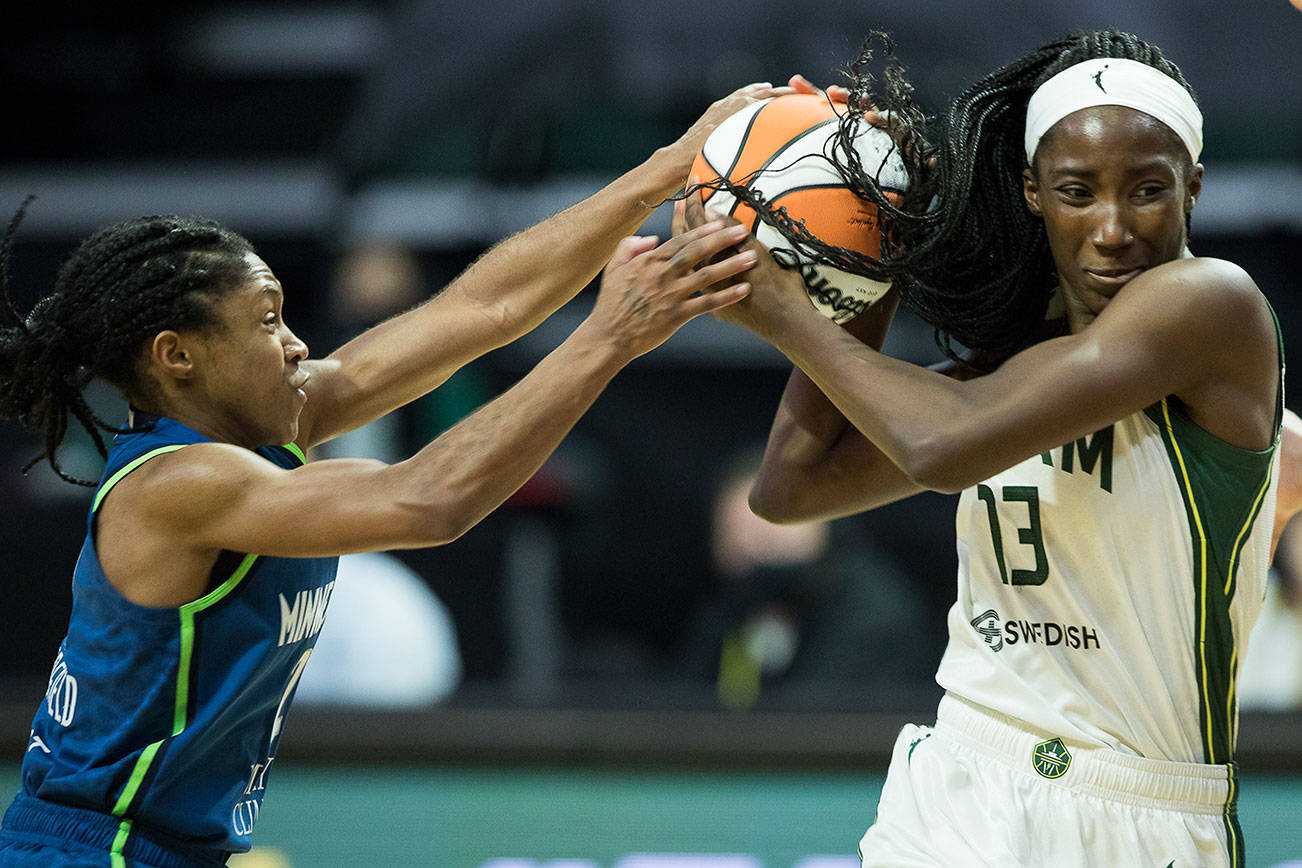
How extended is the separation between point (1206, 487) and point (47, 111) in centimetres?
1044

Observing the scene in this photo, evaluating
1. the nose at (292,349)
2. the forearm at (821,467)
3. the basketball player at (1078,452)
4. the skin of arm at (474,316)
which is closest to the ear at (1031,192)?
the basketball player at (1078,452)

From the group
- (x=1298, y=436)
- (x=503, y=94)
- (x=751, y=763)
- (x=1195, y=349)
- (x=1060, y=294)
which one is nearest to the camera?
(x=1195, y=349)

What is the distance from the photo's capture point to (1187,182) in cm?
252

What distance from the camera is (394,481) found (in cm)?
277

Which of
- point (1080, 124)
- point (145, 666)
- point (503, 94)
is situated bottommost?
point (145, 666)

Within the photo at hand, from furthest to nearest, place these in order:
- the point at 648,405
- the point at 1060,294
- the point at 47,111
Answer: the point at 47,111, the point at 648,405, the point at 1060,294

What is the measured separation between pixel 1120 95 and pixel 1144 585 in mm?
820

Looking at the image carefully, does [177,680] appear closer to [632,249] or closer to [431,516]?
[431,516]

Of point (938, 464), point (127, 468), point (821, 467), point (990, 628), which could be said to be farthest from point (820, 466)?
point (127, 468)

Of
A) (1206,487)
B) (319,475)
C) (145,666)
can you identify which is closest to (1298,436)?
(1206,487)

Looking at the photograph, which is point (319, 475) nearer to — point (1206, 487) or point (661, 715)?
point (1206, 487)

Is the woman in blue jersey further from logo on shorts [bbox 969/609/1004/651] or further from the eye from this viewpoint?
logo on shorts [bbox 969/609/1004/651]

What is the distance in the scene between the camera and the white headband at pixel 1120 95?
2.49 metres

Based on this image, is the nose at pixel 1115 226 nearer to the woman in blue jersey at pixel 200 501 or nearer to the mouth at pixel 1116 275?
the mouth at pixel 1116 275
